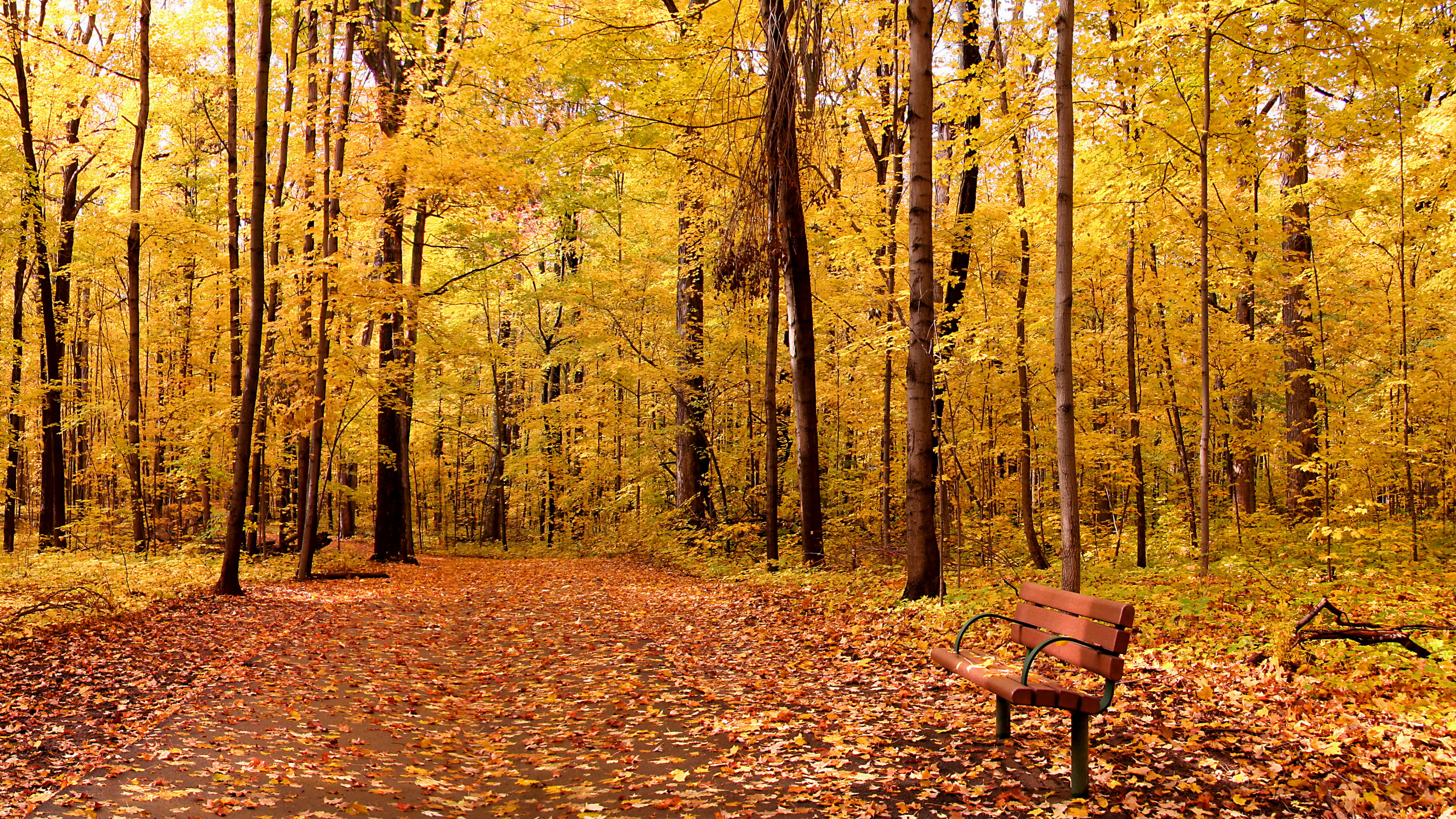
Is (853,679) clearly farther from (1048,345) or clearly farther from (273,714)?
(1048,345)

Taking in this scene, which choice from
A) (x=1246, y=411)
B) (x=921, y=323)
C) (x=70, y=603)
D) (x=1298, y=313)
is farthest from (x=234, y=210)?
(x=1246, y=411)

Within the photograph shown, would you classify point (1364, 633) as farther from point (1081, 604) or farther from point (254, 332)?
point (254, 332)

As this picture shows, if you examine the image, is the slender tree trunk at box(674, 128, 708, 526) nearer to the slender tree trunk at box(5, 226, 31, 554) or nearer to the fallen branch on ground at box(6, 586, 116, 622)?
the fallen branch on ground at box(6, 586, 116, 622)

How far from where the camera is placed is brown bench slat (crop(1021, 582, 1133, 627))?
4.21 meters

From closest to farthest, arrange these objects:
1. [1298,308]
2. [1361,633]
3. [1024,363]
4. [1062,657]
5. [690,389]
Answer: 1. [1062,657]
2. [1361,633]
3. [1024,363]
4. [1298,308]
5. [690,389]

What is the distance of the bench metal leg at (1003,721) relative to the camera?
4.63m

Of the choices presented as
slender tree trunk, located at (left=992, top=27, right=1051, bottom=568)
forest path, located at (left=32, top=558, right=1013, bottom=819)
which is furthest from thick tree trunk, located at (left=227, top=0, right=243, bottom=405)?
slender tree trunk, located at (left=992, top=27, right=1051, bottom=568)

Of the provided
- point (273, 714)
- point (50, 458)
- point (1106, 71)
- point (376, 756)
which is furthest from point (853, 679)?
point (50, 458)

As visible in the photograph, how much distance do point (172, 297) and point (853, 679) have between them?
19621 mm

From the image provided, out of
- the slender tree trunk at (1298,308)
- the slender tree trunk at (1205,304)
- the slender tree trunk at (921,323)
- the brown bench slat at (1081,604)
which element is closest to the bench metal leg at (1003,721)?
the brown bench slat at (1081,604)

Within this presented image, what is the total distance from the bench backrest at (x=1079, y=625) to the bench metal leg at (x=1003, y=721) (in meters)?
0.44

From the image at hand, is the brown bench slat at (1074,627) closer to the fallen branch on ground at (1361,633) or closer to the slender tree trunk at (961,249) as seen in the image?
the fallen branch on ground at (1361,633)

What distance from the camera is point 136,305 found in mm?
14531

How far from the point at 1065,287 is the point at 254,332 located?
9735mm
